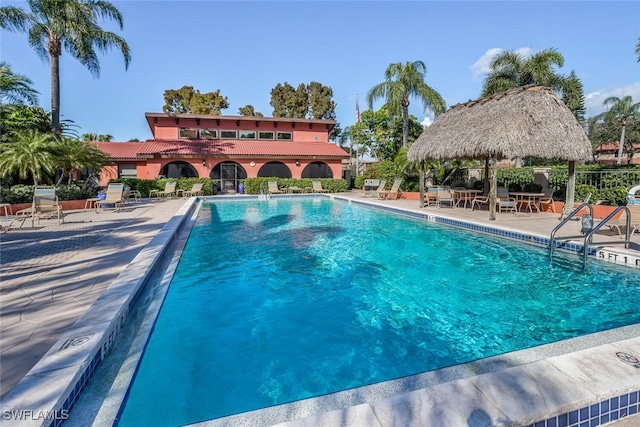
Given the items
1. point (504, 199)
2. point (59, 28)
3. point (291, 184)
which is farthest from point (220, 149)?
point (504, 199)

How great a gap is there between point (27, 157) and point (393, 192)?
16.9 metres

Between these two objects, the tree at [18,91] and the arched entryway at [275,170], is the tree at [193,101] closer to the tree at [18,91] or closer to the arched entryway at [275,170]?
the arched entryway at [275,170]

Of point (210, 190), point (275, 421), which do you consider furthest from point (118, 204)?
point (275, 421)

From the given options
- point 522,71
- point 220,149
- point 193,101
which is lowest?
point 220,149

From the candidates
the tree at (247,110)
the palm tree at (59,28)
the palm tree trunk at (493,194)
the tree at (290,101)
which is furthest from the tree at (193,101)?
the palm tree trunk at (493,194)

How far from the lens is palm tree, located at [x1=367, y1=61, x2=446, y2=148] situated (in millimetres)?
22219

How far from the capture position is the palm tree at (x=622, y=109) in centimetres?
3831

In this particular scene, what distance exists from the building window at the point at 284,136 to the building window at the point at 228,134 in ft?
10.9

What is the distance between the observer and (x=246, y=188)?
76.8 feet

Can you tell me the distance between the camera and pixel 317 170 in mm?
27703

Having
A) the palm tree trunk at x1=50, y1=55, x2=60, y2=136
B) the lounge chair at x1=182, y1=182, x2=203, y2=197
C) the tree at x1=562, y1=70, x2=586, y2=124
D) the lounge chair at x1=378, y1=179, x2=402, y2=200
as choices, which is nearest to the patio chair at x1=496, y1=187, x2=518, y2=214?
the lounge chair at x1=378, y1=179, x2=402, y2=200

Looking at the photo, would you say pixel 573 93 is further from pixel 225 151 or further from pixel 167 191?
pixel 167 191

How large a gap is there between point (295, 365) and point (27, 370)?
225 cm

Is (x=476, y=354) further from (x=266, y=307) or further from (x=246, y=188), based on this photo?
(x=246, y=188)
